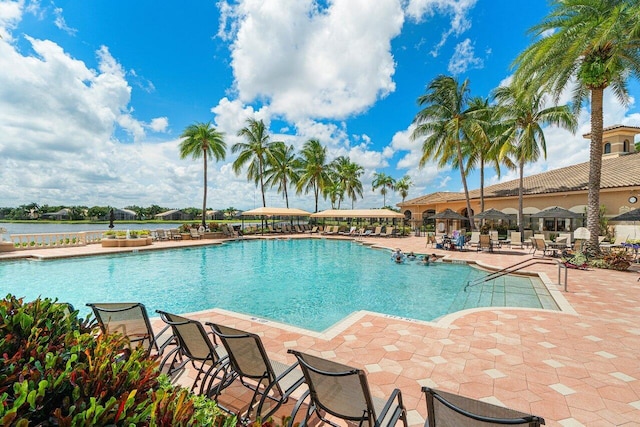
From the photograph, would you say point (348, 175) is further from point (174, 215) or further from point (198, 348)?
point (174, 215)

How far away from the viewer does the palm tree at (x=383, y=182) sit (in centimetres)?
5453

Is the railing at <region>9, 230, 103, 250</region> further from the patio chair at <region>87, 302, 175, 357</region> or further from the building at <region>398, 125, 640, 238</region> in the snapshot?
the building at <region>398, 125, 640, 238</region>

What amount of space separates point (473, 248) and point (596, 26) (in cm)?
1115

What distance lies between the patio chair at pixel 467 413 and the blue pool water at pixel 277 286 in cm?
438

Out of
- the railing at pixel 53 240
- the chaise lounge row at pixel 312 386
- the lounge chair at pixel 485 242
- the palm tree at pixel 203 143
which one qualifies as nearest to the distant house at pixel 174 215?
the palm tree at pixel 203 143

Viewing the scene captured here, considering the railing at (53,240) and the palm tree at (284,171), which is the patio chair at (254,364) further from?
the palm tree at (284,171)

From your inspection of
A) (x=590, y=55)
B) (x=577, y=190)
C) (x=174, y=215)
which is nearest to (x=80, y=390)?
(x=590, y=55)

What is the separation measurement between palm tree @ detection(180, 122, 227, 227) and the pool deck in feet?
73.4

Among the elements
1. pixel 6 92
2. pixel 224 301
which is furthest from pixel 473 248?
pixel 6 92

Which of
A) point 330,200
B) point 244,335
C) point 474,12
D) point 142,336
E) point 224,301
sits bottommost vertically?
point 224,301

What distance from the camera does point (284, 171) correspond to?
3241cm

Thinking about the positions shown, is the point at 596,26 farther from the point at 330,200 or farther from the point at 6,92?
the point at 330,200

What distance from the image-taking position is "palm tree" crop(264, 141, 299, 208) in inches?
1236

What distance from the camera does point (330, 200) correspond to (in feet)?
131
